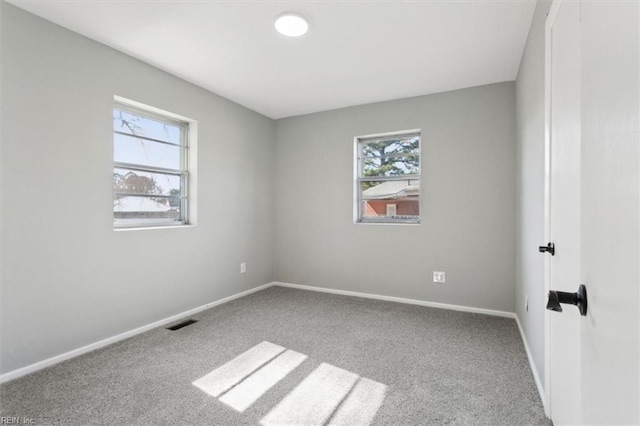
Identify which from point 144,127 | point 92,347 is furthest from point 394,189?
point 92,347

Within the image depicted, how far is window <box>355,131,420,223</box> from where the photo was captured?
3926mm

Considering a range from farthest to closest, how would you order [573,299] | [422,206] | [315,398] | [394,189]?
[394,189]
[422,206]
[315,398]
[573,299]

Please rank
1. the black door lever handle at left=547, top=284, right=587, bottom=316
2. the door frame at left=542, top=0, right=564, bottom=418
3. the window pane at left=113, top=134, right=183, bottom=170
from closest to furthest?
the black door lever handle at left=547, top=284, right=587, bottom=316
the door frame at left=542, top=0, right=564, bottom=418
the window pane at left=113, top=134, right=183, bottom=170

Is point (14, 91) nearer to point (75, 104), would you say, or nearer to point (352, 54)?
point (75, 104)

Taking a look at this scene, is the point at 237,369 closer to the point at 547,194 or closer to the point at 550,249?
the point at 550,249

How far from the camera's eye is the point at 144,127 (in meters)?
3.10

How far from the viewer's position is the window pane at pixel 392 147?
3.93 meters

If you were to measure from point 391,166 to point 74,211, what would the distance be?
3298 millimetres

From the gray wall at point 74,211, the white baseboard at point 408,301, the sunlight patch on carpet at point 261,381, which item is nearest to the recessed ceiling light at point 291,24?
the gray wall at point 74,211

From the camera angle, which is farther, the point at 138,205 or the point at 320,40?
the point at 138,205

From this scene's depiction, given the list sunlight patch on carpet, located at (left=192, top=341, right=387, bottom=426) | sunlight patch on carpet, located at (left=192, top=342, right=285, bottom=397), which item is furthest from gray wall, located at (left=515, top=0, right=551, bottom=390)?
sunlight patch on carpet, located at (left=192, top=342, right=285, bottom=397)

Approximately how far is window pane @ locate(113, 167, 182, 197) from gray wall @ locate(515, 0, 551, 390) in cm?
326

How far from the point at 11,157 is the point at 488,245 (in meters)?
4.15

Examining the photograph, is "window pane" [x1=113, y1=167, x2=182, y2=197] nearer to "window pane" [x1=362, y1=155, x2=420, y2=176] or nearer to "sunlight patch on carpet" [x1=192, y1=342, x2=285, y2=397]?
"sunlight patch on carpet" [x1=192, y1=342, x2=285, y2=397]
